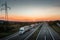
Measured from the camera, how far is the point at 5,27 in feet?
36.8

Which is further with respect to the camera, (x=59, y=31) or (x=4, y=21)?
(x=59, y=31)

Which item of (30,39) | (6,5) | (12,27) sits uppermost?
(6,5)

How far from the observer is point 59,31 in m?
12.7

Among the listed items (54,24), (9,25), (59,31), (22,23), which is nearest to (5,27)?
(9,25)

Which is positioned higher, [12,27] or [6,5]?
[6,5]

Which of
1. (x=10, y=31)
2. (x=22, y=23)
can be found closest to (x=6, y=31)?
(x=10, y=31)

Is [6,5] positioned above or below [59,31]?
above

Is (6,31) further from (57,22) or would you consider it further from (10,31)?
(57,22)

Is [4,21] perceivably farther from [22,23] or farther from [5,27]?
[22,23]

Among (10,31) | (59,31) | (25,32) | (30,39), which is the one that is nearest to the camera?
(30,39)

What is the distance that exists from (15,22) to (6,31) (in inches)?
36.7

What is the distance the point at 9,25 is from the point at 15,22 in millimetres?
385

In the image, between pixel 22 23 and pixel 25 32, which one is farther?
pixel 25 32

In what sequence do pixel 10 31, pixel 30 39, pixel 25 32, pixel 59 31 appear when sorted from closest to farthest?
pixel 30 39 < pixel 10 31 < pixel 59 31 < pixel 25 32
